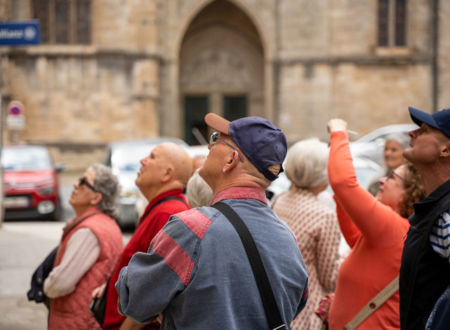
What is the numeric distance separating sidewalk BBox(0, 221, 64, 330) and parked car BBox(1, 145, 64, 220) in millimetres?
449

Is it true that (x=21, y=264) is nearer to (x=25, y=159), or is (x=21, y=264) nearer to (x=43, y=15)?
(x=25, y=159)

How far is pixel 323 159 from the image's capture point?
3.57 metres

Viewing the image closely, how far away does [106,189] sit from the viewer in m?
3.89

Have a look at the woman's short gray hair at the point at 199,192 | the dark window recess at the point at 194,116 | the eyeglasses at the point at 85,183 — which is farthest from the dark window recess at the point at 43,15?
the woman's short gray hair at the point at 199,192

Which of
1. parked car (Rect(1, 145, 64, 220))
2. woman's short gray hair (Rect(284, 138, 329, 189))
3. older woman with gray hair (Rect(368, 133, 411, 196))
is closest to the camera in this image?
woman's short gray hair (Rect(284, 138, 329, 189))

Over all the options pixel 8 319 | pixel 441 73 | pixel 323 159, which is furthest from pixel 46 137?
pixel 323 159

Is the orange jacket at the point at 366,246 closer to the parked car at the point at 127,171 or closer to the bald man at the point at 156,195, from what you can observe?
the bald man at the point at 156,195

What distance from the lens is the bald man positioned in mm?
2982

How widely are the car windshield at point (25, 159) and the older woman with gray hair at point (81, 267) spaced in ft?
33.2

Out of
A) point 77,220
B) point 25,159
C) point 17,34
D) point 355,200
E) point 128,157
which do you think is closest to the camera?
point 355,200

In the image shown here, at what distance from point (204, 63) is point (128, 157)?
1440 cm

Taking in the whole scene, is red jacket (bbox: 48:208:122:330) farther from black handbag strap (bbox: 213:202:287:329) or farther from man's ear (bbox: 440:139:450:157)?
man's ear (bbox: 440:139:450:157)

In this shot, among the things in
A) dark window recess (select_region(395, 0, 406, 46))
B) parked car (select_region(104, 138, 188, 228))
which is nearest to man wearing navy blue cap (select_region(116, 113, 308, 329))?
parked car (select_region(104, 138, 188, 228))

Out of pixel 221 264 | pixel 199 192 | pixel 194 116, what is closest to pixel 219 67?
pixel 194 116
